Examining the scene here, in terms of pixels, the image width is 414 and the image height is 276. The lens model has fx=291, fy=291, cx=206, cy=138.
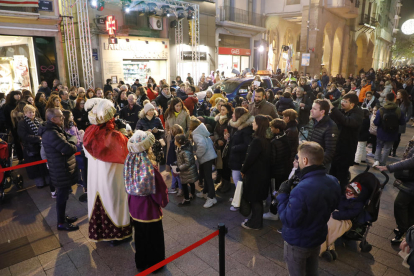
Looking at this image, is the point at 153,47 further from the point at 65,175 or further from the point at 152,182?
the point at 152,182

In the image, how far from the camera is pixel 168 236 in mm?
4660

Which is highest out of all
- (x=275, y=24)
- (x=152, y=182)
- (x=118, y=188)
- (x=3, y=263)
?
(x=275, y=24)

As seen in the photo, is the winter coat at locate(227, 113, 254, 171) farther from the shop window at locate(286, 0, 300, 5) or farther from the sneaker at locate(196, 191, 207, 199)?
the shop window at locate(286, 0, 300, 5)

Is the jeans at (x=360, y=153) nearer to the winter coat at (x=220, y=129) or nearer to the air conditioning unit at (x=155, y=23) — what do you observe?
the winter coat at (x=220, y=129)

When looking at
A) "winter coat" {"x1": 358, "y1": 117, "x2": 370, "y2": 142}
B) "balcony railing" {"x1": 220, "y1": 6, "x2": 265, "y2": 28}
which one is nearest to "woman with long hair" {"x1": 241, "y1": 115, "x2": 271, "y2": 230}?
"winter coat" {"x1": 358, "y1": 117, "x2": 370, "y2": 142}

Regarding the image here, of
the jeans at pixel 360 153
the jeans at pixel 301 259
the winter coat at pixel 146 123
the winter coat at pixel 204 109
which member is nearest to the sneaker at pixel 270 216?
the jeans at pixel 301 259

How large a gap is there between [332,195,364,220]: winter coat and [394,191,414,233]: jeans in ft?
2.60

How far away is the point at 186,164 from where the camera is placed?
5.34 meters

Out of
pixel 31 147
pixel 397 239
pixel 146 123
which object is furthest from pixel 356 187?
pixel 31 147

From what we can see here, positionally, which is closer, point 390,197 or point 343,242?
point 343,242

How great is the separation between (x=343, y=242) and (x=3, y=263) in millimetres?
4913

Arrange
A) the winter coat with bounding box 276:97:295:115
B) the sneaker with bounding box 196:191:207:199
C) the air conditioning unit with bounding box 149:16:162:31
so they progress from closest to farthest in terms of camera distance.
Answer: the sneaker with bounding box 196:191:207:199, the winter coat with bounding box 276:97:295:115, the air conditioning unit with bounding box 149:16:162:31

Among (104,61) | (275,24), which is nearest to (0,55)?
(104,61)

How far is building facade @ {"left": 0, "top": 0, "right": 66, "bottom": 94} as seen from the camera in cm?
1242
